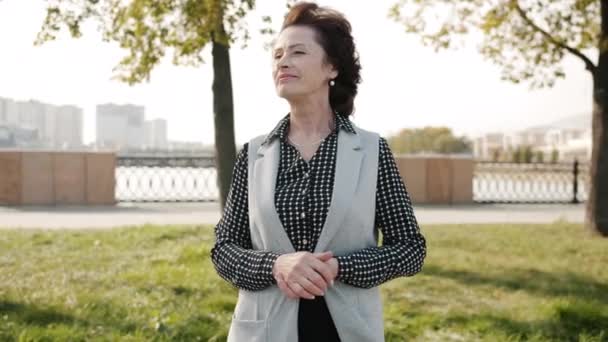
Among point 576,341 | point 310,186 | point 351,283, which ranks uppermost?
point 310,186

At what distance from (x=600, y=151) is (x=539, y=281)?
150 inches

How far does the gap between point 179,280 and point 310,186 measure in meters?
4.35

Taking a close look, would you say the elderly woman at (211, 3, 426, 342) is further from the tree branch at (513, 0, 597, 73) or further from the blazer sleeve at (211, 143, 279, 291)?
the tree branch at (513, 0, 597, 73)

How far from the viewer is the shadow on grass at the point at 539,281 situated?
596 cm

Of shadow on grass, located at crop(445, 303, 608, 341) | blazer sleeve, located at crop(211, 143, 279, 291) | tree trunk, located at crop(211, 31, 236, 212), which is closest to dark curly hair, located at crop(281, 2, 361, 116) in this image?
blazer sleeve, located at crop(211, 143, 279, 291)

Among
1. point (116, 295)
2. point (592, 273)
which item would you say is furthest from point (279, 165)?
point (592, 273)

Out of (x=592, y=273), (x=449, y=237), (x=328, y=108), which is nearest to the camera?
(x=328, y=108)

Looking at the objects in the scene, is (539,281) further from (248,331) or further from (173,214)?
(173,214)

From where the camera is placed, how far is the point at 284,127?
6.78ft

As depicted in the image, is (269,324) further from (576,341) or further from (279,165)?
(576,341)

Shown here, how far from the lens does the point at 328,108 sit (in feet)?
6.81

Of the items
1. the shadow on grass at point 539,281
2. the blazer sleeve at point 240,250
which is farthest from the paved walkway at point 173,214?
the blazer sleeve at point 240,250

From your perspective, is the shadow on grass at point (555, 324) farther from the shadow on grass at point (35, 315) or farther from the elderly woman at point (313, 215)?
the elderly woman at point (313, 215)

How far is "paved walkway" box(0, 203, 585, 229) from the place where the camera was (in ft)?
35.9
